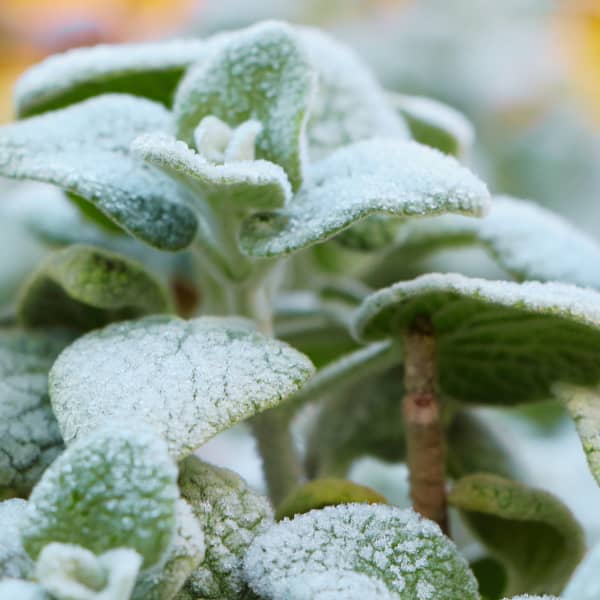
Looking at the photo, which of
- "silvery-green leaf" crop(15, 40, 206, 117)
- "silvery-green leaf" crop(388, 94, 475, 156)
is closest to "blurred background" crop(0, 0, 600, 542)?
"silvery-green leaf" crop(388, 94, 475, 156)

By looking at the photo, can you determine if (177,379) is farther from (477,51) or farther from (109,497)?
(477,51)

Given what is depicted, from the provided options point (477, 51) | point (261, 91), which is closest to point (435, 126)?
point (261, 91)

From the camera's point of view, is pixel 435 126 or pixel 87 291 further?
pixel 435 126

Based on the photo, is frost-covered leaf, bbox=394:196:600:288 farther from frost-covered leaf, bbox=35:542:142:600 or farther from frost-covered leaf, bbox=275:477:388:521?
frost-covered leaf, bbox=35:542:142:600

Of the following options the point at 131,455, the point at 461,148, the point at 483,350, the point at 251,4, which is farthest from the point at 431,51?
the point at 131,455

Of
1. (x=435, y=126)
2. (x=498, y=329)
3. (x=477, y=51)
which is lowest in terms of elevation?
(x=498, y=329)

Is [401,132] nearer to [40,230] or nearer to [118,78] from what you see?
[118,78]

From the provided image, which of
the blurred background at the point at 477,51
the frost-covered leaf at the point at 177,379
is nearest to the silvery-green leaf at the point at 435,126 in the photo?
the frost-covered leaf at the point at 177,379
